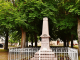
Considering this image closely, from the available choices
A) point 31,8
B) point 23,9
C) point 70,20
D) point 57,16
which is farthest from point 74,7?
point 23,9

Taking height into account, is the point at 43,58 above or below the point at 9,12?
below

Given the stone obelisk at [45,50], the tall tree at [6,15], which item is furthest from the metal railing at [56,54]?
the tall tree at [6,15]

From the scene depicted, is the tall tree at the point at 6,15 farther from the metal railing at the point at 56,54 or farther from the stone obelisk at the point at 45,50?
the stone obelisk at the point at 45,50

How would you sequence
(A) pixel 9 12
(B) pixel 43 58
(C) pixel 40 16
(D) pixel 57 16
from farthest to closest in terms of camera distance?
1. (D) pixel 57 16
2. (C) pixel 40 16
3. (A) pixel 9 12
4. (B) pixel 43 58

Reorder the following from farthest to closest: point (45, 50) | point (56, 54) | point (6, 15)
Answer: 1. point (6, 15)
2. point (45, 50)
3. point (56, 54)

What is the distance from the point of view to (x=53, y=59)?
1136 cm

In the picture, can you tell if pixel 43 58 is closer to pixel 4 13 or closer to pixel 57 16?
pixel 4 13

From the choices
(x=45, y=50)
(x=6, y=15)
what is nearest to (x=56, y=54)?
(x=45, y=50)

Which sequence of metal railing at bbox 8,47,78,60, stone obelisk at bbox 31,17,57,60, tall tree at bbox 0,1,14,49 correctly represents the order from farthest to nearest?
tall tree at bbox 0,1,14,49 < stone obelisk at bbox 31,17,57,60 < metal railing at bbox 8,47,78,60

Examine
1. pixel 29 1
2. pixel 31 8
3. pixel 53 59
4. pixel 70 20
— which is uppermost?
pixel 29 1


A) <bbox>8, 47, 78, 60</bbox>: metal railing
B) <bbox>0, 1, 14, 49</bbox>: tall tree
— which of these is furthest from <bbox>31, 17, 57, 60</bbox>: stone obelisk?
<bbox>0, 1, 14, 49</bbox>: tall tree

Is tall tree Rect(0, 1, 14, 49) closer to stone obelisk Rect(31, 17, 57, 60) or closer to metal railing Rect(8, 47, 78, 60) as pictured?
metal railing Rect(8, 47, 78, 60)

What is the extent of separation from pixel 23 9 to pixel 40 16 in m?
2.64

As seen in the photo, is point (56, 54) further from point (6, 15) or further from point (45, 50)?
point (6, 15)
